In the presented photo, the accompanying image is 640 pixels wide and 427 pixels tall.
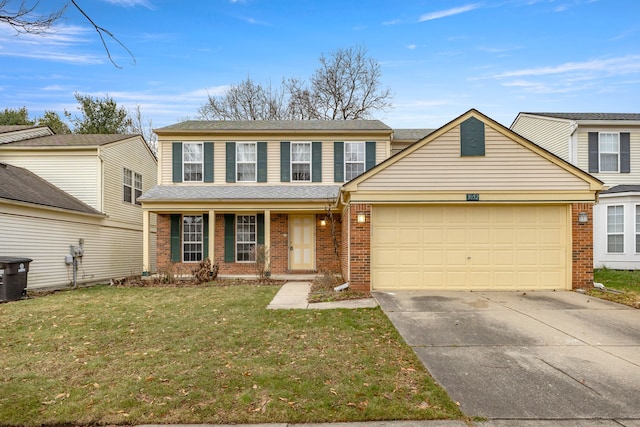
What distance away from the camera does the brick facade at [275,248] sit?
13.7 meters

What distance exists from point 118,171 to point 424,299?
13.7 metres

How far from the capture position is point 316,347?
502 centimetres

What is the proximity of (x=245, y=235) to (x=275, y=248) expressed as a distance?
1.30 meters

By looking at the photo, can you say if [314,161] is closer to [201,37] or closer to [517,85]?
[201,37]

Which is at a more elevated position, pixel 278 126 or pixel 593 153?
pixel 278 126

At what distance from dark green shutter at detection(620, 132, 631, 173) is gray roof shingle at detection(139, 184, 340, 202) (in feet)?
38.3

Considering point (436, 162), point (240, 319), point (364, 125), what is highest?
point (364, 125)

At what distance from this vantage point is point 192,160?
1442 cm

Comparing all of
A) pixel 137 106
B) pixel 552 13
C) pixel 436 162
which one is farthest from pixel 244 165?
pixel 137 106

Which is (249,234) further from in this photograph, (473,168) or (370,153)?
(473,168)

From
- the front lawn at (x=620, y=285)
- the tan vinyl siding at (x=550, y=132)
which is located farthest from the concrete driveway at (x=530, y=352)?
the tan vinyl siding at (x=550, y=132)

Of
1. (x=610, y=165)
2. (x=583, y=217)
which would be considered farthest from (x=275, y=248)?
(x=610, y=165)

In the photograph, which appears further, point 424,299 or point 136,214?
point 136,214

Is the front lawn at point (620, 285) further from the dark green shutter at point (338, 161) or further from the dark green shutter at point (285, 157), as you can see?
the dark green shutter at point (285, 157)
